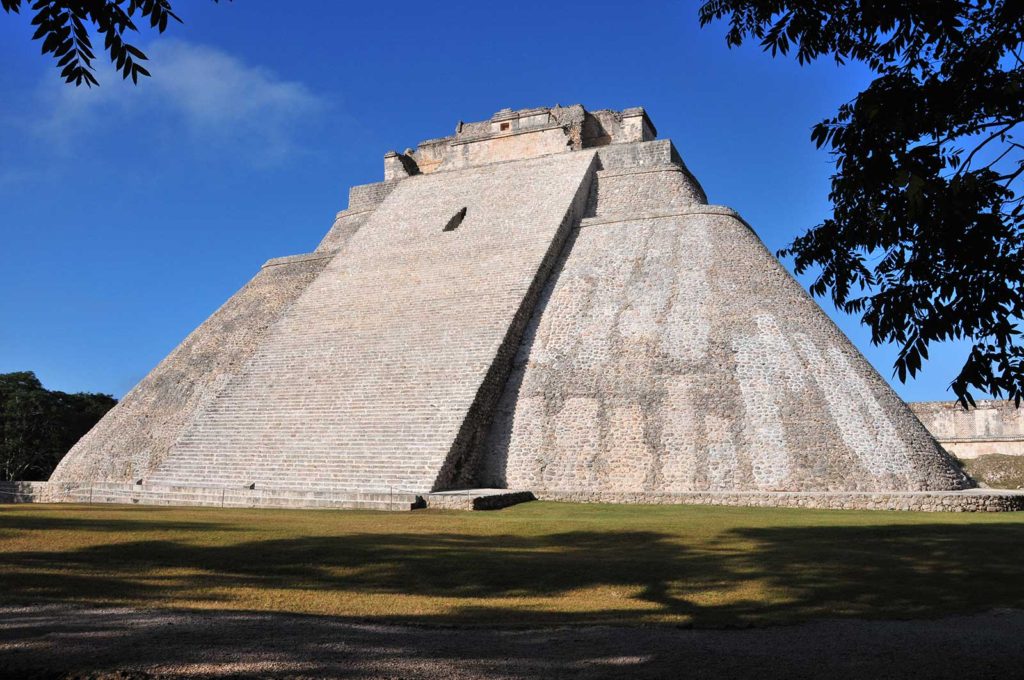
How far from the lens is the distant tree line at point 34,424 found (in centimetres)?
2734

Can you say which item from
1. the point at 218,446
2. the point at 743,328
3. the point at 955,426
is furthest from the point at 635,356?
the point at 955,426

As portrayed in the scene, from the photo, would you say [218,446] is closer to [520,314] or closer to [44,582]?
[520,314]

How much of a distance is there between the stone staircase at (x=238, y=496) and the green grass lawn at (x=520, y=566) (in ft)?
6.32

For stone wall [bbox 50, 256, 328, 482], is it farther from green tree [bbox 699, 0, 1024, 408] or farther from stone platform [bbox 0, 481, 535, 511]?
green tree [bbox 699, 0, 1024, 408]

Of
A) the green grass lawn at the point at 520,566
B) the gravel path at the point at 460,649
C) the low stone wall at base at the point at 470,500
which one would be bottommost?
the gravel path at the point at 460,649

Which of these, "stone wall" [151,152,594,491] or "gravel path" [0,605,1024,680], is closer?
"gravel path" [0,605,1024,680]

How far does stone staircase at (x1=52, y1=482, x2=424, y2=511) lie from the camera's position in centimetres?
1255

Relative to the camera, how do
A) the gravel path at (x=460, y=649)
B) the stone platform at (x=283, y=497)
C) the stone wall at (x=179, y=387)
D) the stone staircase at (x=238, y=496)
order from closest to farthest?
1. the gravel path at (x=460, y=649)
2. the stone platform at (x=283, y=497)
3. the stone staircase at (x=238, y=496)
4. the stone wall at (x=179, y=387)

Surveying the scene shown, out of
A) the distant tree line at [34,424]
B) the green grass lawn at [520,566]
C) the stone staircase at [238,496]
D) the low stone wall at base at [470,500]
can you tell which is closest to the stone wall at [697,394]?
the low stone wall at base at [470,500]

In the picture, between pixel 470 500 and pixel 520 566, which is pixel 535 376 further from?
pixel 520 566

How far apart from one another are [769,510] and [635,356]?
161 inches

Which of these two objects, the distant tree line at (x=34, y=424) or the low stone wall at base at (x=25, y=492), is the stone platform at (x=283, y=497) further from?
the distant tree line at (x=34, y=424)

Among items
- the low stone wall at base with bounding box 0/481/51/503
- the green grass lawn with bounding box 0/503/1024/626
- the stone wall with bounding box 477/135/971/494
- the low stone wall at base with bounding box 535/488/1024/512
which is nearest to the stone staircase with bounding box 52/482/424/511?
the low stone wall at base with bounding box 0/481/51/503

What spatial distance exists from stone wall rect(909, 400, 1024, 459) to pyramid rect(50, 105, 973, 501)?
12378mm
